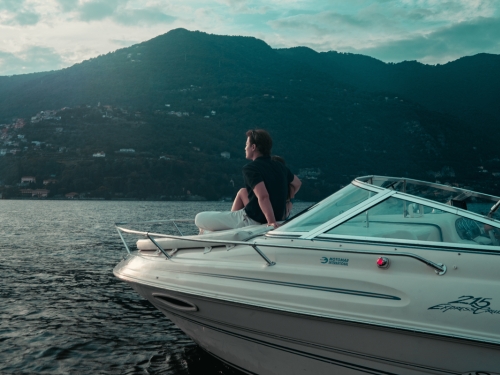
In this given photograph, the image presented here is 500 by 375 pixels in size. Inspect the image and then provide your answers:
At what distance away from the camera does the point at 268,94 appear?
414 feet

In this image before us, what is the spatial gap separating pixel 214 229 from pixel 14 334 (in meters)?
3.66

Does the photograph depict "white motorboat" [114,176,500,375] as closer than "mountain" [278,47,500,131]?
Yes

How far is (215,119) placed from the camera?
113m

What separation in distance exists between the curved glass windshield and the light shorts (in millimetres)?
964

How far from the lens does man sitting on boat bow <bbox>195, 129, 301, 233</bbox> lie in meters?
5.21

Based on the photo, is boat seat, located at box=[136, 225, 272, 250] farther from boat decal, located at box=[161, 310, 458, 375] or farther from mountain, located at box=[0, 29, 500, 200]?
mountain, located at box=[0, 29, 500, 200]

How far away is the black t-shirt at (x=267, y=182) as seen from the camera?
5.09 metres

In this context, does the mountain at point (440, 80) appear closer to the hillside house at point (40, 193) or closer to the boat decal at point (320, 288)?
the hillside house at point (40, 193)

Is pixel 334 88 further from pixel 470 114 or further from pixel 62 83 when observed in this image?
pixel 62 83

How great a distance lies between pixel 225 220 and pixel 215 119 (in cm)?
10873

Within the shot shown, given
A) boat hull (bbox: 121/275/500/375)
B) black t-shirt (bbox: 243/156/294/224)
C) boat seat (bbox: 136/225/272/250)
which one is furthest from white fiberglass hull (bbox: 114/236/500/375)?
black t-shirt (bbox: 243/156/294/224)

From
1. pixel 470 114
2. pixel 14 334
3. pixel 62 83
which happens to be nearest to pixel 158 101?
pixel 62 83

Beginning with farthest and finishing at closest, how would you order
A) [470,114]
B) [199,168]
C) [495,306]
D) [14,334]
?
[470,114] → [199,168] → [14,334] → [495,306]

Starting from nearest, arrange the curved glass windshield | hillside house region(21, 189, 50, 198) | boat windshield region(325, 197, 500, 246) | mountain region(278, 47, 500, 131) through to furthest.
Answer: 1. boat windshield region(325, 197, 500, 246)
2. the curved glass windshield
3. hillside house region(21, 189, 50, 198)
4. mountain region(278, 47, 500, 131)
